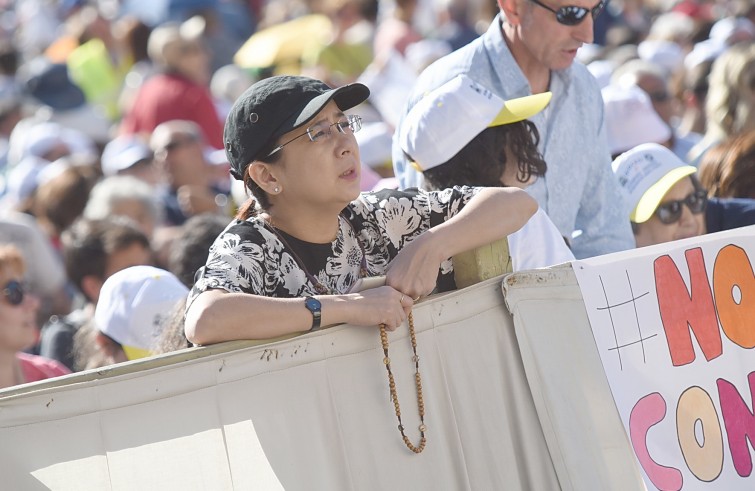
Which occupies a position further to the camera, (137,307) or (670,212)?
(670,212)

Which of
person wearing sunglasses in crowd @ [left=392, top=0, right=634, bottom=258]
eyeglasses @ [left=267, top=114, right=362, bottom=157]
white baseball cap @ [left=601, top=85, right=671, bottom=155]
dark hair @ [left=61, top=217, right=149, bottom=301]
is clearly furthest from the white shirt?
white baseball cap @ [left=601, top=85, right=671, bottom=155]

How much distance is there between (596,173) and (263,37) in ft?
26.0

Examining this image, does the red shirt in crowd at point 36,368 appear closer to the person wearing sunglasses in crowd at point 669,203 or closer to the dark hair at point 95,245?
the dark hair at point 95,245

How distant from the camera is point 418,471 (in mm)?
2605

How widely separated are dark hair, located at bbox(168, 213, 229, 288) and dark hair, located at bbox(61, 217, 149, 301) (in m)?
0.33

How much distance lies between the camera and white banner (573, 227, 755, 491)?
294 cm

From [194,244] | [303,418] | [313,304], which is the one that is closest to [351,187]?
[313,304]

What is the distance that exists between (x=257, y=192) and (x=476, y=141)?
0.83 m

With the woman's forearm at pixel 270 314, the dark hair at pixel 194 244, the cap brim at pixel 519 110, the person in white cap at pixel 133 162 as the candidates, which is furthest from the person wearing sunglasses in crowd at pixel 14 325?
the person in white cap at pixel 133 162

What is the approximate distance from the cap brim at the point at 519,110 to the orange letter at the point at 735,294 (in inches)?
26.7

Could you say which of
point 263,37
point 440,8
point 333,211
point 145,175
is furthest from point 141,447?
point 440,8

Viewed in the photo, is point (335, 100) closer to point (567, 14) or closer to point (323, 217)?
point (323, 217)

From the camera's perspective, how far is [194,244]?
4988 mm

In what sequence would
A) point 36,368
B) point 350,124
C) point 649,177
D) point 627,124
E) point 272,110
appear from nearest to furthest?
1. point 272,110
2. point 350,124
3. point 36,368
4. point 649,177
5. point 627,124
